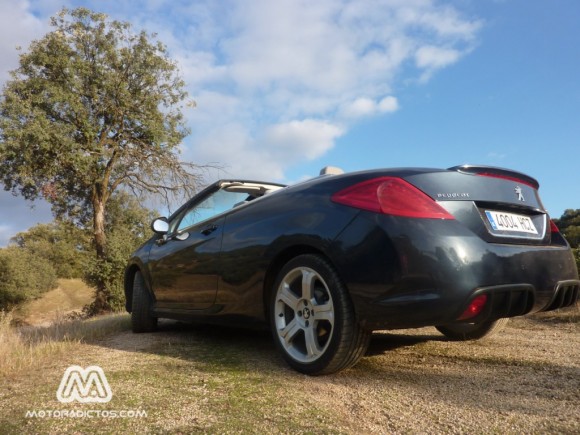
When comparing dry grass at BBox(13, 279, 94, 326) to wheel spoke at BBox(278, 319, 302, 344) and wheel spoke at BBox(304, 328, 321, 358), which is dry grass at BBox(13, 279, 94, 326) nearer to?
wheel spoke at BBox(278, 319, 302, 344)

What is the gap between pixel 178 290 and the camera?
13.7 feet

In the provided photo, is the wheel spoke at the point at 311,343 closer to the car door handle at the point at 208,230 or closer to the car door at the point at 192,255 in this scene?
the car door at the point at 192,255

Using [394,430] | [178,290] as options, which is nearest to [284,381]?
[394,430]

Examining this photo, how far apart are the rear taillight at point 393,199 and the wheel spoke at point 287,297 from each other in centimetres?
68

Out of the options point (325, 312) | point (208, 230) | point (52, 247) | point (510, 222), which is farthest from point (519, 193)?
point (52, 247)

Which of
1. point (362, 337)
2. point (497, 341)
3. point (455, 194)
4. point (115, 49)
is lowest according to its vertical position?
point (497, 341)

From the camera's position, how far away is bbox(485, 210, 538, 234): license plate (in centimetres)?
265

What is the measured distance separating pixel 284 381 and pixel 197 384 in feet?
1.59

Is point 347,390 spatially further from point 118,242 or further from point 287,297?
point 118,242

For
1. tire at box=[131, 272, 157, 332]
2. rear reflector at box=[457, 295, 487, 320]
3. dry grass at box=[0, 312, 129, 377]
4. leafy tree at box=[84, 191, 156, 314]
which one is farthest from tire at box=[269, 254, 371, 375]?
leafy tree at box=[84, 191, 156, 314]

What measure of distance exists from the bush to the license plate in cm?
3501

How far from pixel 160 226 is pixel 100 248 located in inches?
684

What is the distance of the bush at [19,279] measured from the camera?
104 feet

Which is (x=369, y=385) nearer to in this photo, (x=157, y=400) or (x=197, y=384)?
(x=197, y=384)
